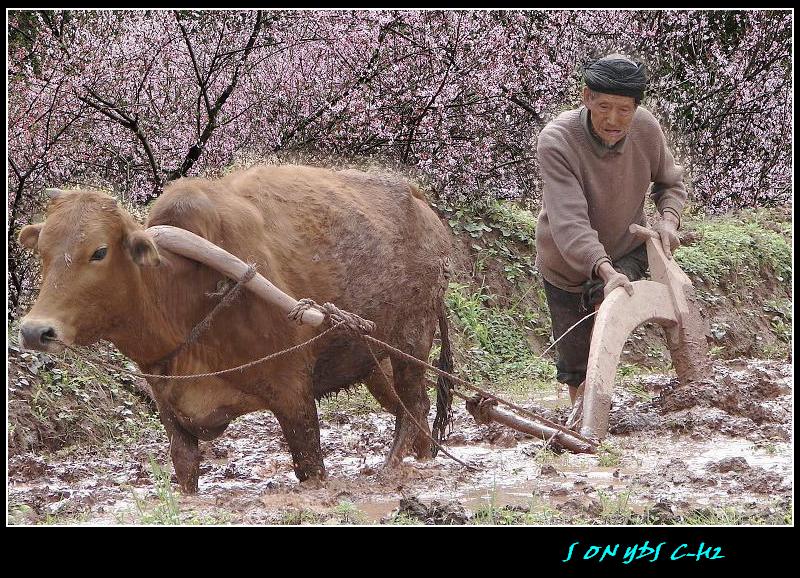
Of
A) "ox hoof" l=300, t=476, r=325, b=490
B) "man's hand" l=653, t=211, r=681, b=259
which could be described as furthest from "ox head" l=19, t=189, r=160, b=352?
"man's hand" l=653, t=211, r=681, b=259

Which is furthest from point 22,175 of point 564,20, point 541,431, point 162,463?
point 564,20

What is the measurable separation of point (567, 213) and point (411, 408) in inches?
63.5

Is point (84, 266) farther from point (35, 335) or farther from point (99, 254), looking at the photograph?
point (35, 335)

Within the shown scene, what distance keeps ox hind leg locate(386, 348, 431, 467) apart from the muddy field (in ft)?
0.43

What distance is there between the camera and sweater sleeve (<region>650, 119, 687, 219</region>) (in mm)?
6273

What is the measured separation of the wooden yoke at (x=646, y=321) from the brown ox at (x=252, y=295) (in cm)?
134

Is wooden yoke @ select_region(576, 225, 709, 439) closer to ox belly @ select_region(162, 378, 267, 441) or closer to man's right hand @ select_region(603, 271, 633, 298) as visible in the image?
man's right hand @ select_region(603, 271, 633, 298)

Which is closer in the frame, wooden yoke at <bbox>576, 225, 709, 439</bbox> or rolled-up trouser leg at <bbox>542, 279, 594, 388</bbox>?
wooden yoke at <bbox>576, 225, 709, 439</bbox>

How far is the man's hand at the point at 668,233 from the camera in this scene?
237 inches

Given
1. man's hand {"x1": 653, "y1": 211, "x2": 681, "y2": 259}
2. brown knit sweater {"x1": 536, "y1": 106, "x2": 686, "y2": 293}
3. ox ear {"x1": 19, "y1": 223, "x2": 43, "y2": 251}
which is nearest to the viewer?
ox ear {"x1": 19, "y1": 223, "x2": 43, "y2": 251}

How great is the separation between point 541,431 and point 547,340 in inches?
213

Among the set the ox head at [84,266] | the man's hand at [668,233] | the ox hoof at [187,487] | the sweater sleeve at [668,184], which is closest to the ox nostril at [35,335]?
the ox head at [84,266]

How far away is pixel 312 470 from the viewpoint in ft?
18.3

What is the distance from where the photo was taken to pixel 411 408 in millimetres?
6590
